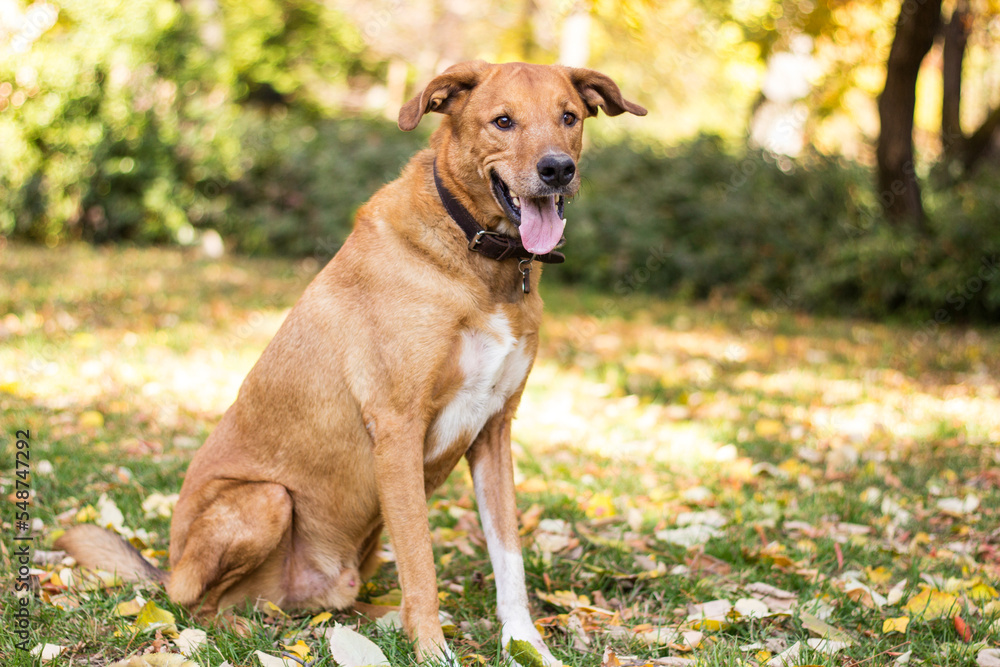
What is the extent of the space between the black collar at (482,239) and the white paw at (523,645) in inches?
48.9

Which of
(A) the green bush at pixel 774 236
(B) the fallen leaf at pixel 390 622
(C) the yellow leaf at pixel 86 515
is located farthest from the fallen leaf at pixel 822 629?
(A) the green bush at pixel 774 236

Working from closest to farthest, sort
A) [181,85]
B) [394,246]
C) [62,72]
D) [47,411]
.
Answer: [394,246] < [47,411] < [62,72] < [181,85]

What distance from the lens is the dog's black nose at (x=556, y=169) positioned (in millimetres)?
2629

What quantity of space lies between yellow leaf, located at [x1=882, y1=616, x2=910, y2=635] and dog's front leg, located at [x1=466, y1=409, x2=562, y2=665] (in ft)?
3.83

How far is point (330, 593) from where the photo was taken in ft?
9.47

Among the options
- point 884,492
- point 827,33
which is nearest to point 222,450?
point 884,492

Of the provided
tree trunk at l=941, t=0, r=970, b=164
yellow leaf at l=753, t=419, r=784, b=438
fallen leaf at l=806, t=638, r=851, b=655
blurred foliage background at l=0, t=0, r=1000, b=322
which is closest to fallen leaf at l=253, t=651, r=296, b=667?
fallen leaf at l=806, t=638, r=851, b=655

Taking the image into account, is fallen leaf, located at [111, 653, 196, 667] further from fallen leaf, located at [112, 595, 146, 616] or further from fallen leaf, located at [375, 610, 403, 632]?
fallen leaf, located at [375, 610, 403, 632]

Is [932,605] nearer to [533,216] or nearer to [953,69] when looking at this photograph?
[533,216]

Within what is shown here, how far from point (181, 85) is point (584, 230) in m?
6.49

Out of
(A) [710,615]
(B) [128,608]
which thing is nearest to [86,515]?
(B) [128,608]

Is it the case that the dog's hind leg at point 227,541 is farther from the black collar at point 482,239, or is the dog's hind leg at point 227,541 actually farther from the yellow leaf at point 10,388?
the yellow leaf at point 10,388

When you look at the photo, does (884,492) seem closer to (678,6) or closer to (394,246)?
(394,246)

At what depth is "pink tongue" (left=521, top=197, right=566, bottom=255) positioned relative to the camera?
2682 mm
